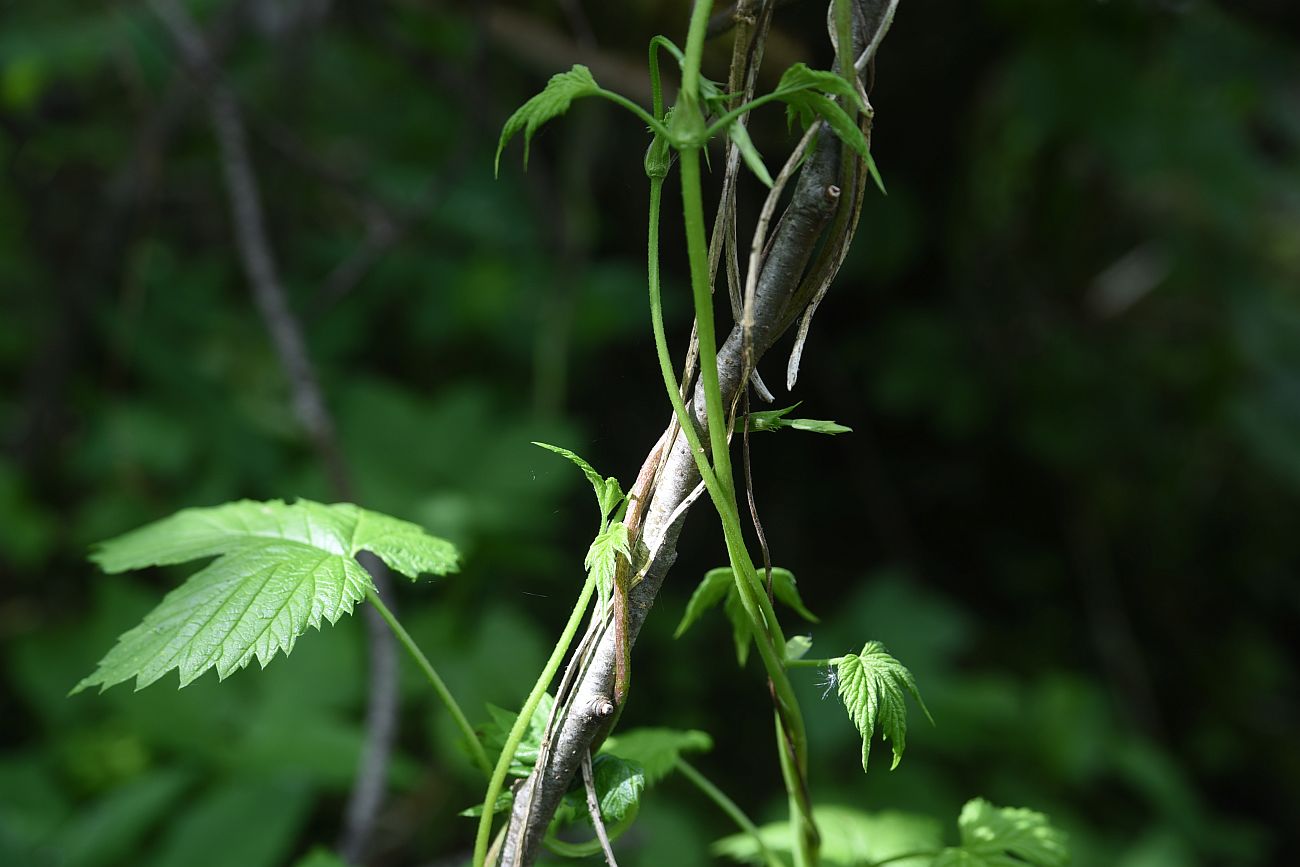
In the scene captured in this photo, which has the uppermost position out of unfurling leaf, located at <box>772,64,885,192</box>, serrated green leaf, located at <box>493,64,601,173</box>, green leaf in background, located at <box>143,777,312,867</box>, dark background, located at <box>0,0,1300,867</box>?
unfurling leaf, located at <box>772,64,885,192</box>

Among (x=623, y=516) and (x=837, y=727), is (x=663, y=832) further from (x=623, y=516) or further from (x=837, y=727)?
(x=623, y=516)

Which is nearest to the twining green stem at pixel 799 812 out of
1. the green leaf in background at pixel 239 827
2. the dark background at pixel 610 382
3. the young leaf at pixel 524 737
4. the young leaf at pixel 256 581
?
the young leaf at pixel 524 737

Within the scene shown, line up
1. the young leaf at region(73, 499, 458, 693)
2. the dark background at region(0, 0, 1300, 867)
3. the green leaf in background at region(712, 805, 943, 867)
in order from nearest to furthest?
the young leaf at region(73, 499, 458, 693)
the green leaf in background at region(712, 805, 943, 867)
the dark background at region(0, 0, 1300, 867)

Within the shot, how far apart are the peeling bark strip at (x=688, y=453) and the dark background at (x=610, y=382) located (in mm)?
1127

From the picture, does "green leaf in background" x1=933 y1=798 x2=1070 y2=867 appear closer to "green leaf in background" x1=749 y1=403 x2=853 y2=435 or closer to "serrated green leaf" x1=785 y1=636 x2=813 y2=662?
"serrated green leaf" x1=785 y1=636 x2=813 y2=662

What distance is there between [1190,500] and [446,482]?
2.20 metres

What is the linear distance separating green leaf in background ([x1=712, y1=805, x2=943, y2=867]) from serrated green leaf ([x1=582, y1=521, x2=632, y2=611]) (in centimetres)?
42

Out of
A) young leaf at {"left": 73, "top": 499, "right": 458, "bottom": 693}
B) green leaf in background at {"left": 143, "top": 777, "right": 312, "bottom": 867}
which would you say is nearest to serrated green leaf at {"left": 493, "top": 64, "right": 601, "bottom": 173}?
young leaf at {"left": 73, "top": 499, "right": 458, "bottom": 693}

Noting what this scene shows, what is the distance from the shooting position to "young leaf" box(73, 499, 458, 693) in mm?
546

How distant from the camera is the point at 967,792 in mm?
2096

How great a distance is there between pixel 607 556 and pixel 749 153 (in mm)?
214

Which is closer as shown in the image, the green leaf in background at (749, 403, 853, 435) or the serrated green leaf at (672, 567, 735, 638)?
the green leaf in background at (749, 403, 853, 435)

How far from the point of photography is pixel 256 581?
60cm

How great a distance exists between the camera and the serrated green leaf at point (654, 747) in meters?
0.67
